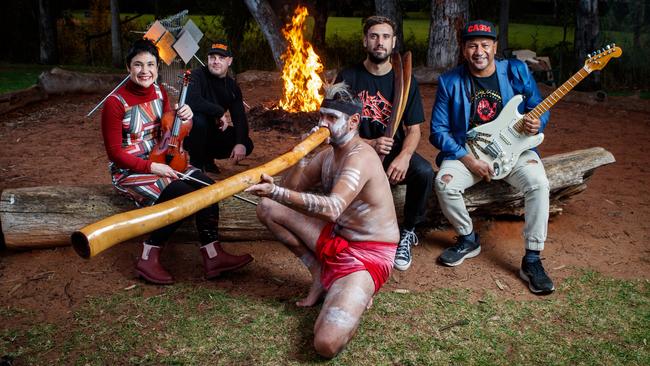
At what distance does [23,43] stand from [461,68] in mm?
16795

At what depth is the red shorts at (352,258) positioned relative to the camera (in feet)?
11.7

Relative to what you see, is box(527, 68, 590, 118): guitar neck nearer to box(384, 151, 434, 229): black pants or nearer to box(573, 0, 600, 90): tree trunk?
box(384, 151, 434, 229): black pants

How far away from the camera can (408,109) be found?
450cm

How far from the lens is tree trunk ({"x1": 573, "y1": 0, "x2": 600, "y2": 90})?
1071cm

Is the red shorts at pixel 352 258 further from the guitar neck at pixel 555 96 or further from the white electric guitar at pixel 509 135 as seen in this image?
the guitar neck at pixel 555 96

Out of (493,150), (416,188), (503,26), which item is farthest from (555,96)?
(503,26)

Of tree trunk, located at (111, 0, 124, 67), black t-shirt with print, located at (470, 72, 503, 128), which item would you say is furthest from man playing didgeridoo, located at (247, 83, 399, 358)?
tree trunk, located at (111, 0, 124, 67)

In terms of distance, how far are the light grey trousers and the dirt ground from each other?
1.07 ft

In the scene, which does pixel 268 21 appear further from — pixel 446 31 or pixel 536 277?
pixel 536 277

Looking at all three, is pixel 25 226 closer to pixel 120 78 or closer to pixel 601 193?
pixel 601 193

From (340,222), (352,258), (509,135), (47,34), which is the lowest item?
(352,258)

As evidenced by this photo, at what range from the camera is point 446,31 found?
33.3 feet

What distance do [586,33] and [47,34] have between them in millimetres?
13214

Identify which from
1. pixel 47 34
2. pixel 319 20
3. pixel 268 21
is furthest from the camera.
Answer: pixel 47 34
